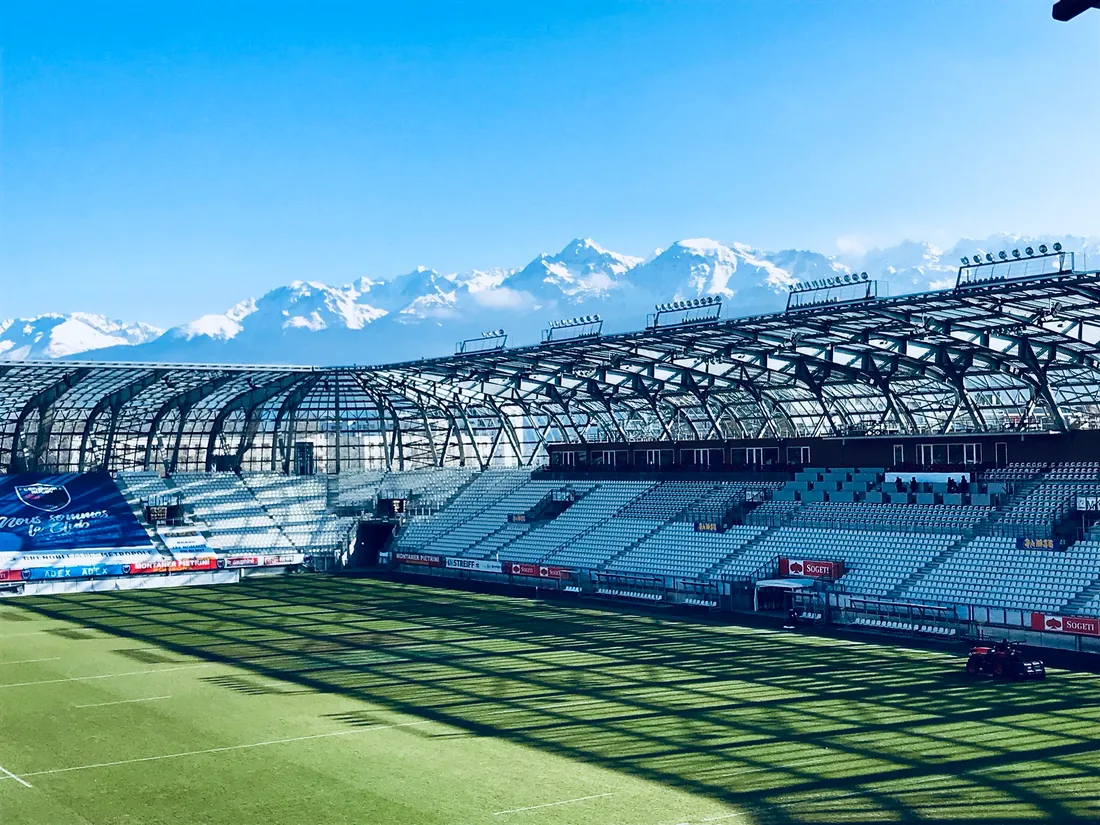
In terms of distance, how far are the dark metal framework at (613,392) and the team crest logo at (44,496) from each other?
4.69 metres

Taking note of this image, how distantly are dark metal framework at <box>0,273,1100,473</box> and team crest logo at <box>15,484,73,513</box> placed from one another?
4.69m

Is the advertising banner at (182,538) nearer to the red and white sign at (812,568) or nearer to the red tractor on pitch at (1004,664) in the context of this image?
the red and white sign at (812,568)

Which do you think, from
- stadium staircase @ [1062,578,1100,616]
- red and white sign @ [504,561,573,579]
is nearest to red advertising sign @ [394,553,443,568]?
red and white sign @ [504,561,573,579]

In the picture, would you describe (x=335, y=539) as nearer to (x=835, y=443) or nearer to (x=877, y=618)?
(x=835, y=443)

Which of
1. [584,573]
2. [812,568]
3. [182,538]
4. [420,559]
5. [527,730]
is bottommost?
[527,730]

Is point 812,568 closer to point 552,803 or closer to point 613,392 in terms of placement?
point 613,392

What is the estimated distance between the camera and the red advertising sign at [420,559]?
7656 cm

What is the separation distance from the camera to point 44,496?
81.2 m

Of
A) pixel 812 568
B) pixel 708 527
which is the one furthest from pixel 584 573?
pixel 812 568

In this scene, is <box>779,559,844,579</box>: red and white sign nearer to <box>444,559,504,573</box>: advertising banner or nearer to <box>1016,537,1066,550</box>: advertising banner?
<box>1016,537,1066,550</box>: advertising banner

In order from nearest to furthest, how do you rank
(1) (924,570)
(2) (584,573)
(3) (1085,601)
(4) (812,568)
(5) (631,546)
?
(3) (1085,601) → (1) (924,570) → (4) (812,568) → (2) (584,573) → (5) (631,546)

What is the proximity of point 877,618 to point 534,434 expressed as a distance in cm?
4772

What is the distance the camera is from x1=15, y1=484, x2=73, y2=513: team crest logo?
79.9 meters

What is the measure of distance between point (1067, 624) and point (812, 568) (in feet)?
48.4
